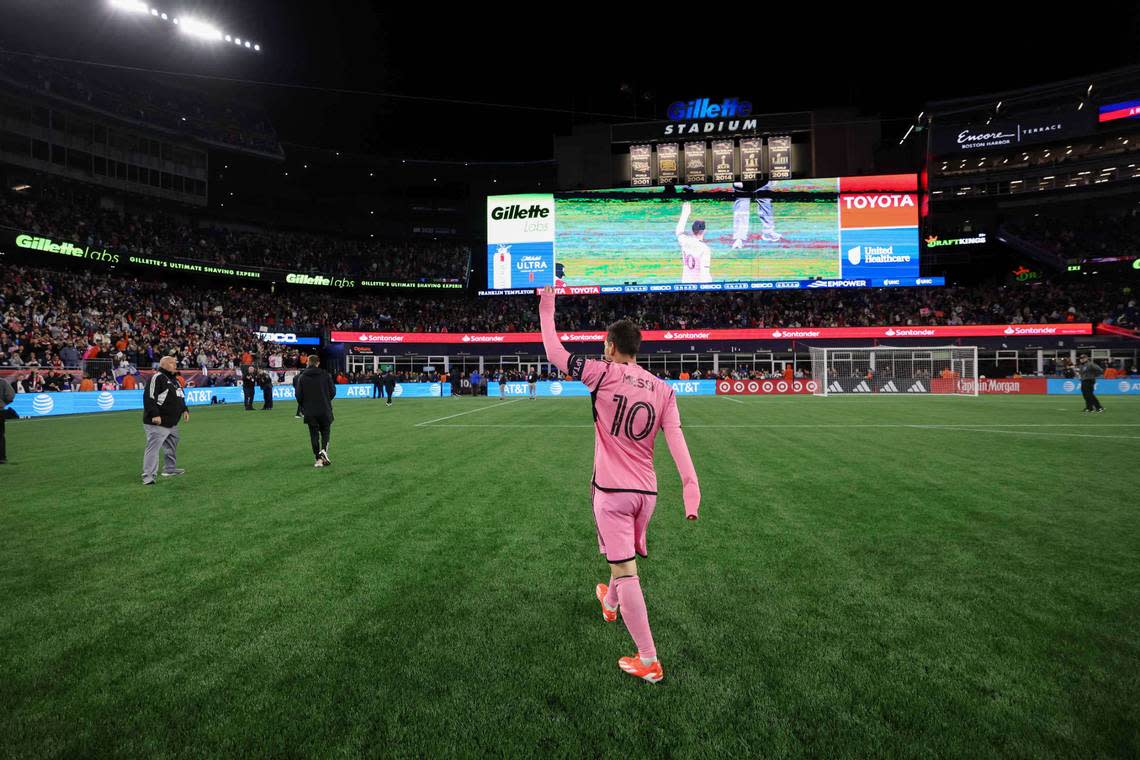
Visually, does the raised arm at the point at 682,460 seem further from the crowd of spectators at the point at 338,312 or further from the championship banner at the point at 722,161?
the championship banner at the point at 722,161

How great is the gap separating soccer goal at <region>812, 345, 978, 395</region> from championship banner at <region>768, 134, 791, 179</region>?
16240mm

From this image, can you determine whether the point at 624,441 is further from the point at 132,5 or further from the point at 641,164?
the point at 641,164

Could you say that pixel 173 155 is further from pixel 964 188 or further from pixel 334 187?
pixel 964 188

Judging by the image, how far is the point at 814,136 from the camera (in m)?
47.7

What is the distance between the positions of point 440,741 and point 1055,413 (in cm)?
2466

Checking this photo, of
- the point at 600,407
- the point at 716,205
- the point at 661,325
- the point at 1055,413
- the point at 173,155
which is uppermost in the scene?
the point at 173,155

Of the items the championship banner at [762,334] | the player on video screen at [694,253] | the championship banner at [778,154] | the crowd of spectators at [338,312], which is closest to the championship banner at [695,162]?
the player on video screen at [694,253]

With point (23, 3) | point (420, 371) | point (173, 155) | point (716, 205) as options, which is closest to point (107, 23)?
point (23, 3)

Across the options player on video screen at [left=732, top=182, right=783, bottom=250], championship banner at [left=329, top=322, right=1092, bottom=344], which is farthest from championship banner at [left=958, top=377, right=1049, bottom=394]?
player on video screen at [left=732, top=182, right=783, bottom=250]

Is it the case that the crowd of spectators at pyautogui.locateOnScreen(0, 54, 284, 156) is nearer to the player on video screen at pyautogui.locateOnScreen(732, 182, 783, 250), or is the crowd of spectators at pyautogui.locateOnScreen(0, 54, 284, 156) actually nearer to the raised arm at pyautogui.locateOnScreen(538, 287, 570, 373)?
the player on video screen at pyautogui.locateOnScreen(732, 182, 783, 250)

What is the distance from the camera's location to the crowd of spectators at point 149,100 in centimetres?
3494

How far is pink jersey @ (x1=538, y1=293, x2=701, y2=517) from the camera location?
3.31 m

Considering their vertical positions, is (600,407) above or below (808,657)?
above

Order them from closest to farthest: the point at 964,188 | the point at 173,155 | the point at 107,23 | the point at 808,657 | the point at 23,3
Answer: the point at 808,657, the point at 23,3, the point at 107,23, the point at 173,155, the point at 964,188
